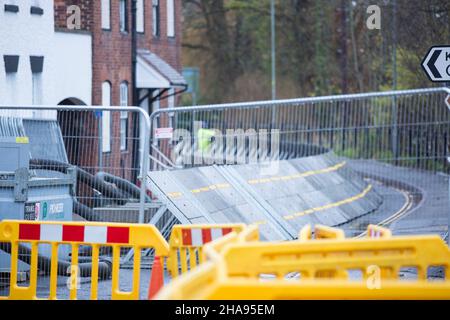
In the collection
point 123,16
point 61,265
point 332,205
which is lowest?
point 332,205

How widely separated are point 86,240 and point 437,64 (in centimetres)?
656

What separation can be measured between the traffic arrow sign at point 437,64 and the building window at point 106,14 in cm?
1427

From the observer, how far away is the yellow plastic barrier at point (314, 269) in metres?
6.27

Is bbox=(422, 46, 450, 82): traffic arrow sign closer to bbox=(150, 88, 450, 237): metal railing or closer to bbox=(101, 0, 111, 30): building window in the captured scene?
bbox=(150, 88, 450, 237): metal railing

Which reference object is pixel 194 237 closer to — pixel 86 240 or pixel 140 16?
pixel 86 240

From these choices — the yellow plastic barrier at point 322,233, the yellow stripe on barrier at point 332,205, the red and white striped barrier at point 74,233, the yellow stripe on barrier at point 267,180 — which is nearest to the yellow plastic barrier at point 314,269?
the yellow plastic barrier at point 322,233

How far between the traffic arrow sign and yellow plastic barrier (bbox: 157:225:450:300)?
23.8ft

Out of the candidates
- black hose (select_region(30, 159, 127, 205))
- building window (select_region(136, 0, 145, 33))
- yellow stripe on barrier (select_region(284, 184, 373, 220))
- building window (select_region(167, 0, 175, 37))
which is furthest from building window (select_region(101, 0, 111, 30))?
black hose (select_region(30, 159, 127, 205))

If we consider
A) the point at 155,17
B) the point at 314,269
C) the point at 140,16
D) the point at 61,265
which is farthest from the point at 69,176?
the point at 155,17

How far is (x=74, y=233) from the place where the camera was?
10898 millimetres

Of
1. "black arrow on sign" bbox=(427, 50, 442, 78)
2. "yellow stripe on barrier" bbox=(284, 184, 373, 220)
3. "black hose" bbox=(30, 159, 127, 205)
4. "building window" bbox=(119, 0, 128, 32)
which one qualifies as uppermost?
"building window" bbox=(119, 0, 128, 32)

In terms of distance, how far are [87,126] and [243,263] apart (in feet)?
30.5

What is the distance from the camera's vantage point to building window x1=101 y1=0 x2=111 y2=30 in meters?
28.8
